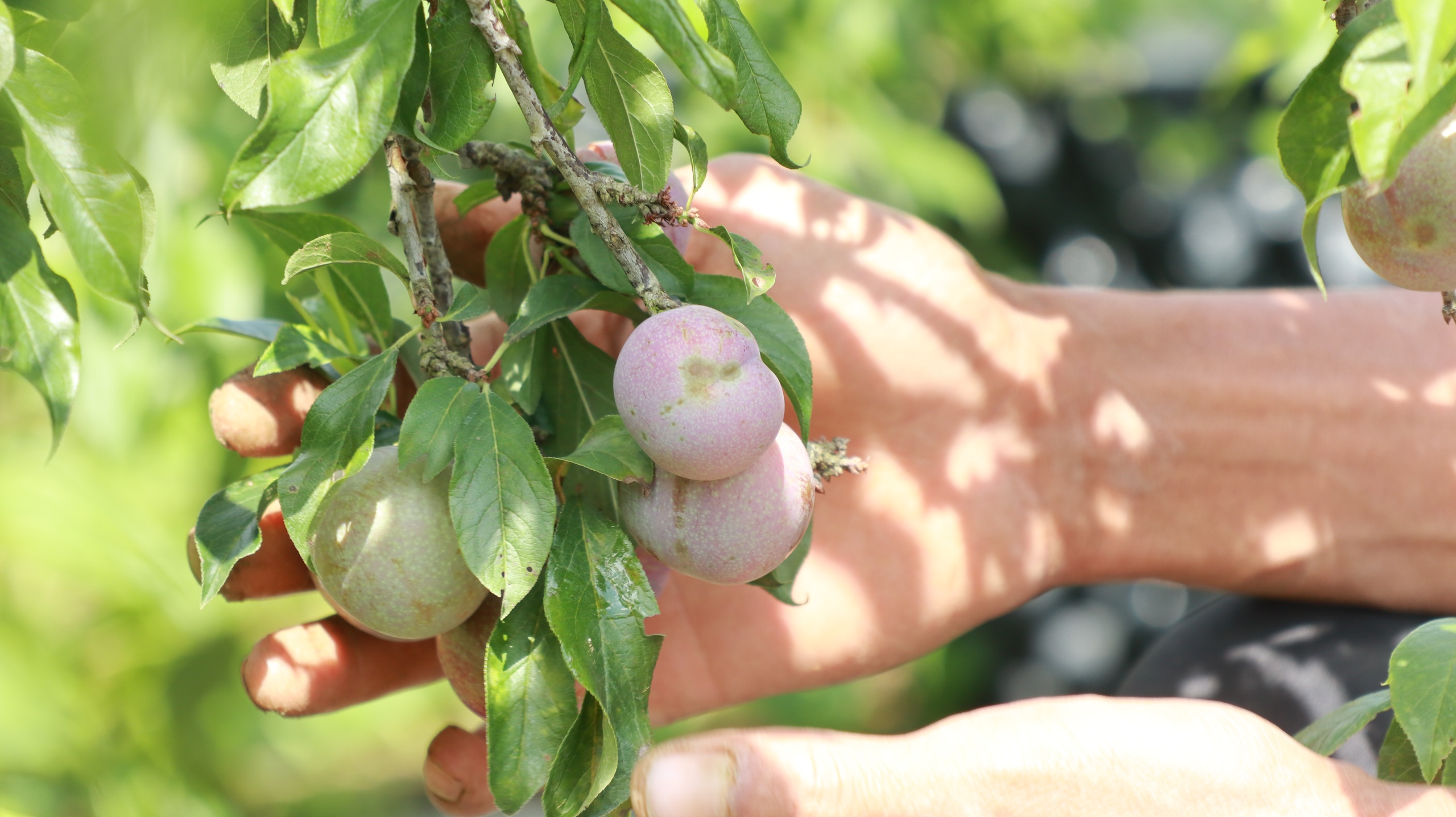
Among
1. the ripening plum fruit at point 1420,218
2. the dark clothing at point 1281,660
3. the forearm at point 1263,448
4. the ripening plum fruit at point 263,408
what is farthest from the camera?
the forearm at point 1263,448

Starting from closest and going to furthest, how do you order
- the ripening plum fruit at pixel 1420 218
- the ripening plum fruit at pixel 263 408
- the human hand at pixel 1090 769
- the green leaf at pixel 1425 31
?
1. the green leaf at pixel 1425 31
2. the ripening plum fruit at pixel 1420 218
3. the human hand at pixel 1090 769
4. the ripening plum fruit at pixel 263 408

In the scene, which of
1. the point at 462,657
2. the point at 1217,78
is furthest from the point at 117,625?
the point at 1217,78

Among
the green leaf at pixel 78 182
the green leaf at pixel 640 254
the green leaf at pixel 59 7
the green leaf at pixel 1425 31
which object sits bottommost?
the green leaf at pixel 640 254

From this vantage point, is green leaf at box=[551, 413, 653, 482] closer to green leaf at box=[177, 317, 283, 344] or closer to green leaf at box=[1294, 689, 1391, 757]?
green leaf at box=[177, 317, 283, 344]

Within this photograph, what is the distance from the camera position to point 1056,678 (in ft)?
6.01

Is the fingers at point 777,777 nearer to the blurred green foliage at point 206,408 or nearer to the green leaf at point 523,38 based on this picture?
the green leaf at point 523,38

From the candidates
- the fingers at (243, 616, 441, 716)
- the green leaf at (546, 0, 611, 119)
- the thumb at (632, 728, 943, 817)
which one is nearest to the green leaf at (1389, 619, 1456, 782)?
the thumb at (632, 728, 943, 817)

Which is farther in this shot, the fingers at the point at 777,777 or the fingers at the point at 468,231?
the fingers at the point at 468,231

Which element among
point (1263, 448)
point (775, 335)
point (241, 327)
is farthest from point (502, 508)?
point (1263, 448)

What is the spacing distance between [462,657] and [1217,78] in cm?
159

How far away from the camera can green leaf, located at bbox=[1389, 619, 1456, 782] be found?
0.43m

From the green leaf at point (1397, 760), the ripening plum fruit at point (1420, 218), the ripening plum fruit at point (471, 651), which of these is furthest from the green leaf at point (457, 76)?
the green leaf at point (1397, 760)

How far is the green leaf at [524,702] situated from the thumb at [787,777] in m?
0.04

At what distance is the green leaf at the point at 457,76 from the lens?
398 mm
